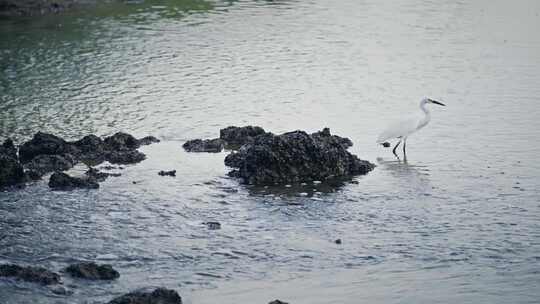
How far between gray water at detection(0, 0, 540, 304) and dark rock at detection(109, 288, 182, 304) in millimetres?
572

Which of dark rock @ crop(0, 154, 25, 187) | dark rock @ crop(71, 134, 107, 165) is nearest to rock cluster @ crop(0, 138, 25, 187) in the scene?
dark rock @ crop(0, 154, 25, 187)

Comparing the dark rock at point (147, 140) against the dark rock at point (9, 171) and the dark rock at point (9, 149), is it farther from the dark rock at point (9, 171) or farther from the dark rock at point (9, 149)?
the dark rock at point (9, 171)

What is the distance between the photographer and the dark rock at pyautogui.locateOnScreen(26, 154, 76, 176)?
63.8 feet

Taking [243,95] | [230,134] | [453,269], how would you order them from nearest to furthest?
[453,269] → [230,134] → [243,95]

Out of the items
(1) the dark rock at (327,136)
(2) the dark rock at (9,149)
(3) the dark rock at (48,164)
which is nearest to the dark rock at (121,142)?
(3) the dark rock at (48,164)

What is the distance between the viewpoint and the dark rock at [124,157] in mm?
20328

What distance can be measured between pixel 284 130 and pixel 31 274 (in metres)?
11.1

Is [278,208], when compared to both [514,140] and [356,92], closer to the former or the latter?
[514,140]

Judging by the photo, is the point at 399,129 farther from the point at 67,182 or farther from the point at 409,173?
the point at 67,182

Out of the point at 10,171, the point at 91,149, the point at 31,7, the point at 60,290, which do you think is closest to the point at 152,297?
the point at 60,290

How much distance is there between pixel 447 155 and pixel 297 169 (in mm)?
4482

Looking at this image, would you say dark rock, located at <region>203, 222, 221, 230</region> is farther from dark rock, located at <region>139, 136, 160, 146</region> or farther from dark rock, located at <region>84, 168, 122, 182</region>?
dark rock, located at <region>139, 136, 160, 146</region>

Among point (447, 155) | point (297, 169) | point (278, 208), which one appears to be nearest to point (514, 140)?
point (447, 155)

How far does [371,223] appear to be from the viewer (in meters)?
16.5
